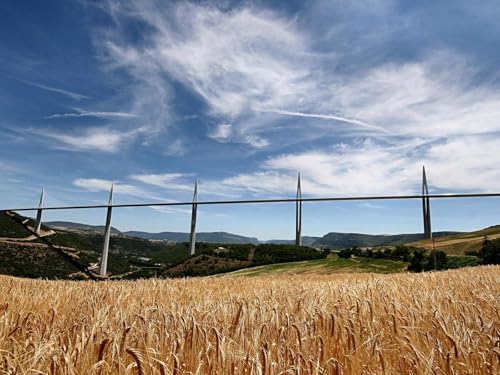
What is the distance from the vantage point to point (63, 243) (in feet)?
201

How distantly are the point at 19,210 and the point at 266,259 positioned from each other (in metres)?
58.6

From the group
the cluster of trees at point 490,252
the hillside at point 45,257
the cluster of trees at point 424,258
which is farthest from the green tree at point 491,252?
the hillside at point 45,257

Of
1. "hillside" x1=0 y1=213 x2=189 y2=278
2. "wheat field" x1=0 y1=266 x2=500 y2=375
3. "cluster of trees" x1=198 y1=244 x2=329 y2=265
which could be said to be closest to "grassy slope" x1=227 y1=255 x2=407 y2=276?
"cluster of trees" x1=198 y1=244 x2=329 y2=265

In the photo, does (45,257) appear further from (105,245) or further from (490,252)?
(490,252)

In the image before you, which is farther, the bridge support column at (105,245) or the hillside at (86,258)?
the bridge support column at (105,245)

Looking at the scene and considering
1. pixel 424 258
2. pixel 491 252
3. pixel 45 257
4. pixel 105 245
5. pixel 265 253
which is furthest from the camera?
pixel 105 245

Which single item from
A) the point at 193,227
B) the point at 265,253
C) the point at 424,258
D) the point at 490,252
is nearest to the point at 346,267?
the point at 424,258

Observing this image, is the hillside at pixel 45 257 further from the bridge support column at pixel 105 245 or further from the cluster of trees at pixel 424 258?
the cluster of trees at pixel 424 258

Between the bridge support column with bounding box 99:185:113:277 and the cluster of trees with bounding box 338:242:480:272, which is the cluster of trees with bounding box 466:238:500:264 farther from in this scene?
the bridge support column with bounding box 99:185:113:277

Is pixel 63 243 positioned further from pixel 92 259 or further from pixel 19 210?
pixel 19 210

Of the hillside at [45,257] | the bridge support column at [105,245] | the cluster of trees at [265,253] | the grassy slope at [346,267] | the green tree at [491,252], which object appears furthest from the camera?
the bridge support column at [105,245]

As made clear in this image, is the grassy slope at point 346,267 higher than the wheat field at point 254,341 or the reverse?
the reverse

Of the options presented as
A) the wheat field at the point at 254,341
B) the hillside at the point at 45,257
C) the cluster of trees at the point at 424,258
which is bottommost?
the hillside at the point at 45,257

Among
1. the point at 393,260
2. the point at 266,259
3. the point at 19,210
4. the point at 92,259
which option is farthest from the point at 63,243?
the point at 393,260
